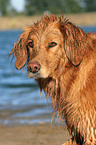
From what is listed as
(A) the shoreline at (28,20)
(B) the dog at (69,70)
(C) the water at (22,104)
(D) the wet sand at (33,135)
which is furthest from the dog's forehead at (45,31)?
(A) the shoreline at (28,20)

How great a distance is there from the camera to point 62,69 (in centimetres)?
398

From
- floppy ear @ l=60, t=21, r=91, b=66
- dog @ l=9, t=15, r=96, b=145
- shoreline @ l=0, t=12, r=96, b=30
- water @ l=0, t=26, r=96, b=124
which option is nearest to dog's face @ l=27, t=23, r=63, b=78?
dog @ l=9, t=15, r=96, b=145

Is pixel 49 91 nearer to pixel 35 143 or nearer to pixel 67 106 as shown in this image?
pixel 67 106

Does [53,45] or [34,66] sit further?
[53,45]

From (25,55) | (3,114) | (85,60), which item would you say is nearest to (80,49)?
(85,60)

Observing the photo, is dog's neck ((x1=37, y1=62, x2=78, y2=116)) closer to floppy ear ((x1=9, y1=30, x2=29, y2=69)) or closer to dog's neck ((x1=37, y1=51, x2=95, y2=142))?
A: dog's neck ((x1=37, y1=51, x2=95, y2=142))

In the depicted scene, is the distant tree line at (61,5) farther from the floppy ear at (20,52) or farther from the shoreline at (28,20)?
the floppy ear at (20,52)

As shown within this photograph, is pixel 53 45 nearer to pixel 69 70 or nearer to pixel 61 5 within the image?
pixel 69 70

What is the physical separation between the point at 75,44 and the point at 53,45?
28 cm

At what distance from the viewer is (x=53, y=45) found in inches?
158

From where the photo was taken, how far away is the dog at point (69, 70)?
3.89m

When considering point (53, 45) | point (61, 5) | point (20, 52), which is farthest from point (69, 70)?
point (61, 5)

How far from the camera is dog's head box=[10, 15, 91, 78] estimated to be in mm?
3854

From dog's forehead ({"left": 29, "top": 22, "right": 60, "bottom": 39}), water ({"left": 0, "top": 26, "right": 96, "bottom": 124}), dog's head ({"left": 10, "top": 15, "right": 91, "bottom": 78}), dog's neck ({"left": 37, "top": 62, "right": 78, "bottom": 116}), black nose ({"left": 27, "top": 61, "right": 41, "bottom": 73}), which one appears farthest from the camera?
water ({"left": 0, "top": 26, "right": 96, "bottom": 124})
